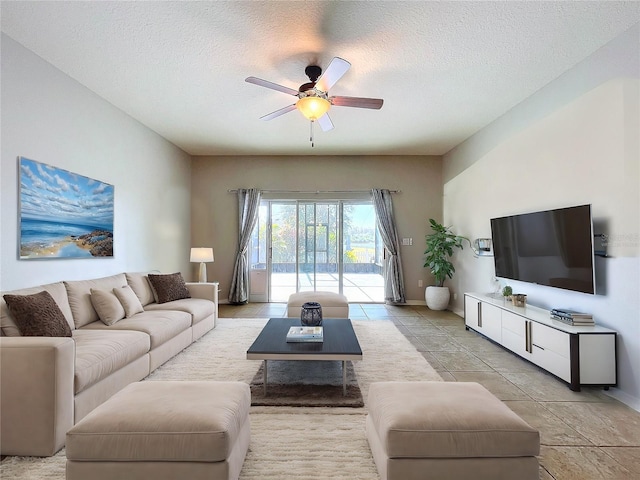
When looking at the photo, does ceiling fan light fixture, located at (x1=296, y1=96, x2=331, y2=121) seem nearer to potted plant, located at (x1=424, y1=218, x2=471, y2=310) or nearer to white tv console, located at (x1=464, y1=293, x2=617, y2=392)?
white tv console, located at (x1=464, y1=293, x2=617, y2=392)

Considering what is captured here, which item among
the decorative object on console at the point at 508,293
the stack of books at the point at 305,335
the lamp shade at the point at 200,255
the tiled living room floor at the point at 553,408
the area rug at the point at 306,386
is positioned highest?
the lamp shade at the point at 200,255

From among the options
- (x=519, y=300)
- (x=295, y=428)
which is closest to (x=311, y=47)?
(x=295, y=428)

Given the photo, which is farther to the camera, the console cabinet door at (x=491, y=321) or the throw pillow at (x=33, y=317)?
the console cabinet door at (x=491, y=321)

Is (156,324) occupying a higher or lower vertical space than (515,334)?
higher

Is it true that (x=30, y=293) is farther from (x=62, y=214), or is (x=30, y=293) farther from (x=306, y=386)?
(x=306, y=386)

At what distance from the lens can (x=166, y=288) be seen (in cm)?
416

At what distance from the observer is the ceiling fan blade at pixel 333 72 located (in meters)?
2.57

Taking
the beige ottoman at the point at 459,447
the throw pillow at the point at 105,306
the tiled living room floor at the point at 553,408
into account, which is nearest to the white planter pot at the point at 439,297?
the tiled living room floor at the point at 553,408

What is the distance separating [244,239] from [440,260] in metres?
3.69

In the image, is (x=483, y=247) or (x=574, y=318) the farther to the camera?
(x=483, y=247)

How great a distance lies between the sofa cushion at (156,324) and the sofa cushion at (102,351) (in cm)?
10

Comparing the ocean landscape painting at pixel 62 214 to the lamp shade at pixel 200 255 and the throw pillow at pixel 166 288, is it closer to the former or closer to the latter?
the throw pillow at pixel 166 288

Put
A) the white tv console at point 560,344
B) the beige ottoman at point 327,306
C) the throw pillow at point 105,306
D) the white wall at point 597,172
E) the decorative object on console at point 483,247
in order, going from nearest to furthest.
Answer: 1. the white wall at point 597,172
2. the white tv console at point 560,344
3. the throw pillow at point 105,306
4. the beige ottoman at point 327,306
5. the decorative object on console at point 483,247

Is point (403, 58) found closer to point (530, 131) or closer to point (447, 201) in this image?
point (530, 131)
